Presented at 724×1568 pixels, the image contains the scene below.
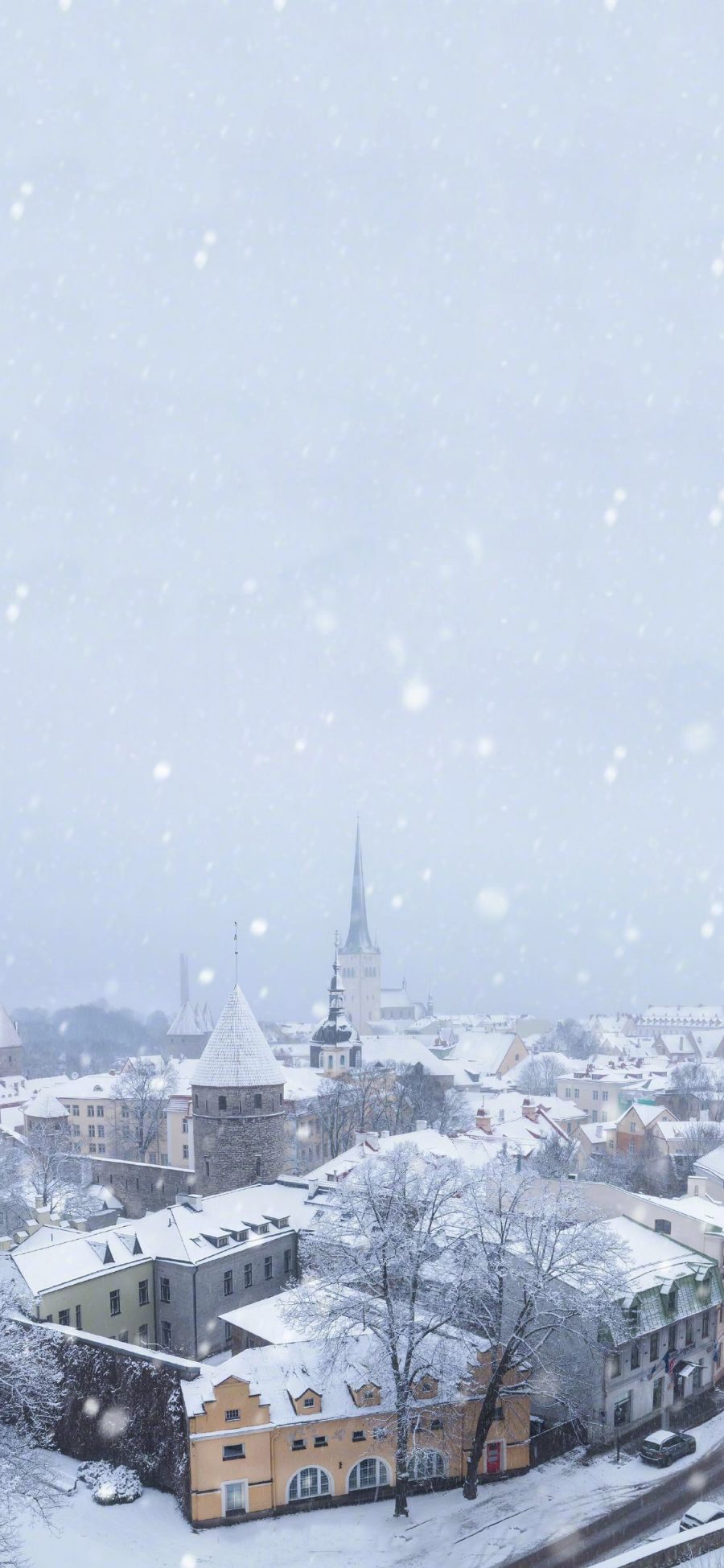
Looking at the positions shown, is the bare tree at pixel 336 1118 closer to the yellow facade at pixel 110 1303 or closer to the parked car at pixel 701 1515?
the yellow facade at pixel 110 1303

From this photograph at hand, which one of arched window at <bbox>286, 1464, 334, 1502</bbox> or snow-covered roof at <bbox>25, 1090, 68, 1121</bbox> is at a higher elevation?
arched window at <bbox>286, 1464, 334, 1502</bbox>

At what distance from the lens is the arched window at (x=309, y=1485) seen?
29.6 metres

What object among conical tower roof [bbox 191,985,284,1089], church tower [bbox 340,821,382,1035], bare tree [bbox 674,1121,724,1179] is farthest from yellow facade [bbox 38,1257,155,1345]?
church tower [bbox 340,821,382,1035]

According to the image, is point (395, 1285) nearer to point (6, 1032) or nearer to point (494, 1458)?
point (494, 1458)

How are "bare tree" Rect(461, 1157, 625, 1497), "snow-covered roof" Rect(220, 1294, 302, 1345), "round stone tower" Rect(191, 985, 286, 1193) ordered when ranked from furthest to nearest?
"round stone tower" Rect(191, 985, 286, 1193)
"snow-covered roof" Rect(220, 1294, 302, 1345)
"bare tree" Rect(461, 1157, 625, 1497)

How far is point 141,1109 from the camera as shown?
274 ft

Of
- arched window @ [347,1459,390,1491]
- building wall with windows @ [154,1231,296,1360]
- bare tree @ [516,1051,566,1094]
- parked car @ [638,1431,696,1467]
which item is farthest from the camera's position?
bare tree @ [516,1051,566,1094]

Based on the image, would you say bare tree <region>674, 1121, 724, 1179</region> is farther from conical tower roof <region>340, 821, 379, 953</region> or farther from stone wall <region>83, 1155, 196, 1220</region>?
conical tower roof <region>340, 821, 379, 953</region>

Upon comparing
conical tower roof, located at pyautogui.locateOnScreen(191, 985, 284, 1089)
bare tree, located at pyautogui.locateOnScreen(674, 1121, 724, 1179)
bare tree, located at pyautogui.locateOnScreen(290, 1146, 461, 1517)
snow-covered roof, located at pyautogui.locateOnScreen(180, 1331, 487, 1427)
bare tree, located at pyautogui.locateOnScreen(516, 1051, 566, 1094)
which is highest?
conical tower roof, located at pyautogui.locateOnScreen(191, 985, 284, 1089)

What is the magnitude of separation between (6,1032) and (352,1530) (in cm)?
9260

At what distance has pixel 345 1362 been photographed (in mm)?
31234

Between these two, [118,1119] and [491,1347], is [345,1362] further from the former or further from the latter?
[118,1119]

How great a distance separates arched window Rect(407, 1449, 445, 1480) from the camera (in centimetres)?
3081

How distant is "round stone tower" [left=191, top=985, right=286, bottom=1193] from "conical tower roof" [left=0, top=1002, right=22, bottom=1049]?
66329 millimetres
